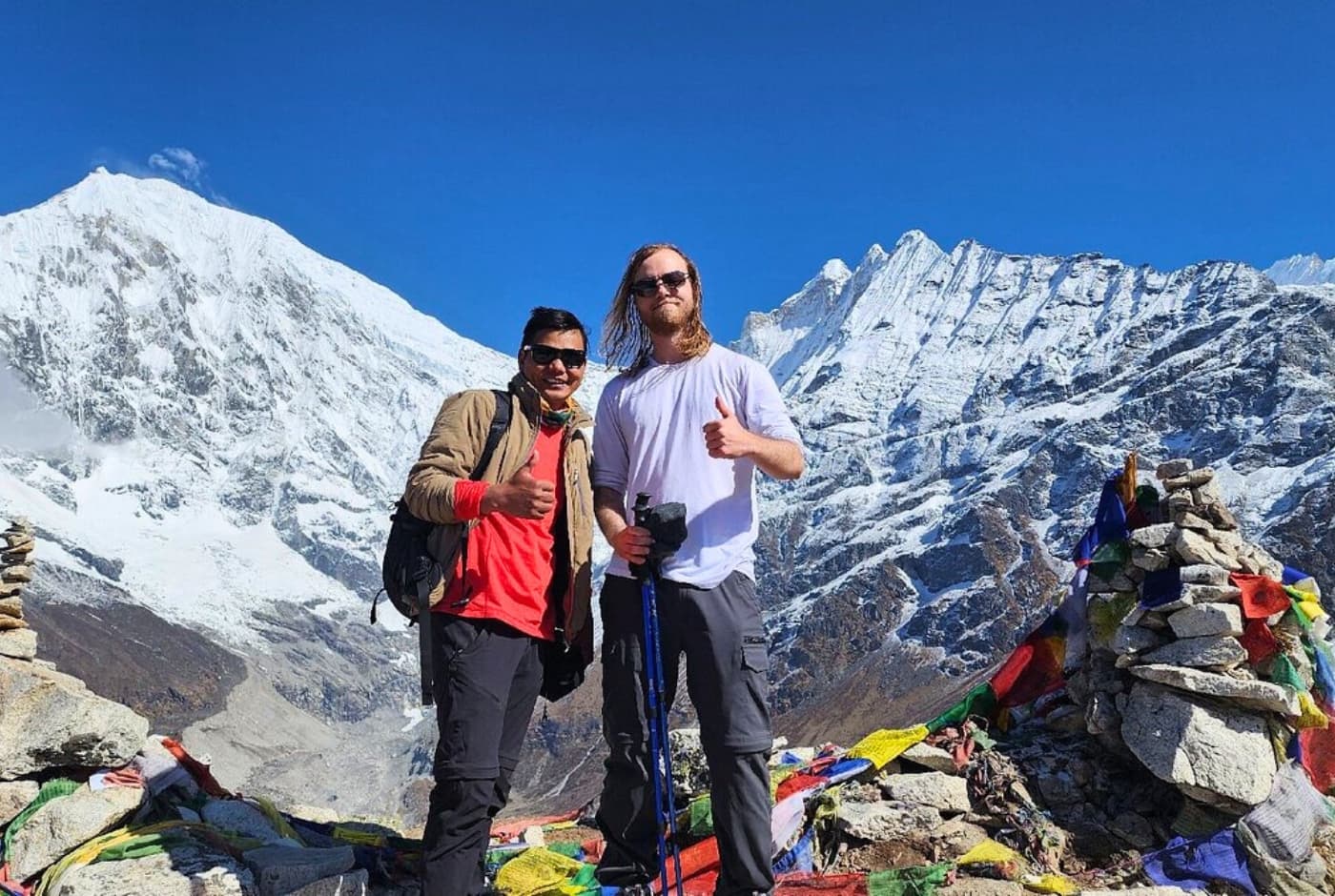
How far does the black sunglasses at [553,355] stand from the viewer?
448 cm

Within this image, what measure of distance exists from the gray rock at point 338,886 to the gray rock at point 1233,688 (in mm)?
4517

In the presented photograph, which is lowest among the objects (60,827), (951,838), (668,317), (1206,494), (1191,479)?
(951,838)

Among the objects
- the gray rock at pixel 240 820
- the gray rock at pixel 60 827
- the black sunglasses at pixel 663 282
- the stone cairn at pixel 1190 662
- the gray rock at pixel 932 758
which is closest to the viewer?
the black sunglasses at pixel 663 282

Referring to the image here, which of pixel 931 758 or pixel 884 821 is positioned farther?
pixel 931 758

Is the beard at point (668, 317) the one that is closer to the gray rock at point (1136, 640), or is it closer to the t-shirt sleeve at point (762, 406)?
the t-shirt sleeve at point (762, 406)

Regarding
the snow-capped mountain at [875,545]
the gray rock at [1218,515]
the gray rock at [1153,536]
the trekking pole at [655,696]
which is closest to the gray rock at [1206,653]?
the gray rock at [1153,536]

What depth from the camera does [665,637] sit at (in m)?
3.94

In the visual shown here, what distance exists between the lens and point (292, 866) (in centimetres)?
464

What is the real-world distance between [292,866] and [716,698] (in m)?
2.28

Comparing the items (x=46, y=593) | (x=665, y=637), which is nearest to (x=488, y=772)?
(x=665, y=637)

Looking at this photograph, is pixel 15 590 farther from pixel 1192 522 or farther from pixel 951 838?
pixel 1192 522

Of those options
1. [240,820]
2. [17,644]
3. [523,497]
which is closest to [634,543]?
[523,497]

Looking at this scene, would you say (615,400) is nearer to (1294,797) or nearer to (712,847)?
(712,847)

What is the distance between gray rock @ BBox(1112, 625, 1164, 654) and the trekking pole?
11.8 feet
